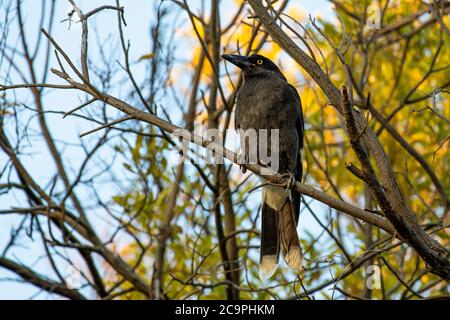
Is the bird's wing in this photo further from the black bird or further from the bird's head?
the bird's head

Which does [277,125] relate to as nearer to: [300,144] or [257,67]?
[300,144]

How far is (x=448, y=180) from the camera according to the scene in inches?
249

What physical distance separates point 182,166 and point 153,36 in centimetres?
121

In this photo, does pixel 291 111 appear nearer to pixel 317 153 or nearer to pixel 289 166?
pixel 289 166

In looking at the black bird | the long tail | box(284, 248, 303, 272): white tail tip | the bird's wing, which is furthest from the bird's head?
box(284, 248, 303, 272): white tail tip

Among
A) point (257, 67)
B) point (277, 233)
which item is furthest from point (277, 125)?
point (277, 233)

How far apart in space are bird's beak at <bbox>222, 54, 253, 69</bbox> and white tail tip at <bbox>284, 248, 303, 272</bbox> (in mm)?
1589

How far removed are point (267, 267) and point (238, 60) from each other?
1.70 metres

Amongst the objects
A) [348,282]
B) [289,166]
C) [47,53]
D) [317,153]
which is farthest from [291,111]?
[47,53]

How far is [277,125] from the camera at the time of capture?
5.71 metres

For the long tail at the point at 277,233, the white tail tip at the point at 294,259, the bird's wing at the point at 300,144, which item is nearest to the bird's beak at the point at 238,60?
the bird's wing at the point at 300,144

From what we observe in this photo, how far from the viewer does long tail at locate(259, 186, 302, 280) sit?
5383 mm

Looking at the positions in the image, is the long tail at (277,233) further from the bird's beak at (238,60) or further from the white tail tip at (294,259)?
the bird's beak at (238,60)

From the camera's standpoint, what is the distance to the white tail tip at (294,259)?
5.29m
